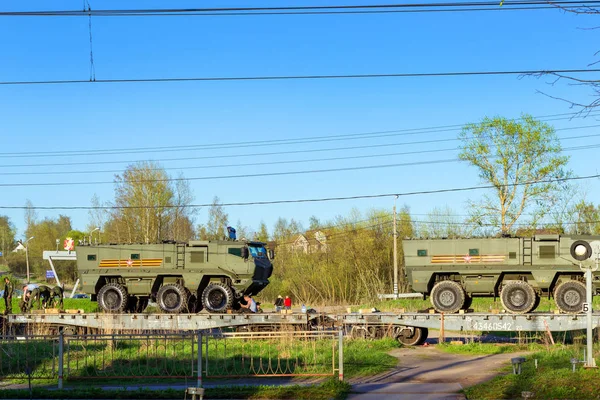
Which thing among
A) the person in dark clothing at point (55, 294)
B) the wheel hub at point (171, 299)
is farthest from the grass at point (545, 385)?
the person in dark clothing at point (55, 294)

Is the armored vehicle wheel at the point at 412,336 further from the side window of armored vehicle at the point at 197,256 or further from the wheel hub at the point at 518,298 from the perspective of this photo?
the side window of armored vehicle at the point at 197,256

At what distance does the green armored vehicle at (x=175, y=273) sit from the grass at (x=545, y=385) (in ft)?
47.2

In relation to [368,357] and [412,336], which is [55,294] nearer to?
[412,336]

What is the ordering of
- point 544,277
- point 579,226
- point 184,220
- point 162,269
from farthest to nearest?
point 184,220 → point 579,226 → point 162,269 → point 544,277

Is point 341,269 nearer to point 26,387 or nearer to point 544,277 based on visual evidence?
point 544,277

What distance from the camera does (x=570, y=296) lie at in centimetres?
2522

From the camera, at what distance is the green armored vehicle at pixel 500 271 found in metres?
25.5

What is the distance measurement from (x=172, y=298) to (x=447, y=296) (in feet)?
34.0

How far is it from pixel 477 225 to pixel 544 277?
758 inches

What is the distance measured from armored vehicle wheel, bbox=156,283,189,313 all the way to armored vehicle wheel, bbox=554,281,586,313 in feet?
44.3

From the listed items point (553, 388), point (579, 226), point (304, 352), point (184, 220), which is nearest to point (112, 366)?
point (304, 352)

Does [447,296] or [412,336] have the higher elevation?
[447,296]

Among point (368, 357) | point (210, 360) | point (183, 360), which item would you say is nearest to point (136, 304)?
point (210, 360)

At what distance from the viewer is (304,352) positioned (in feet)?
63.1
